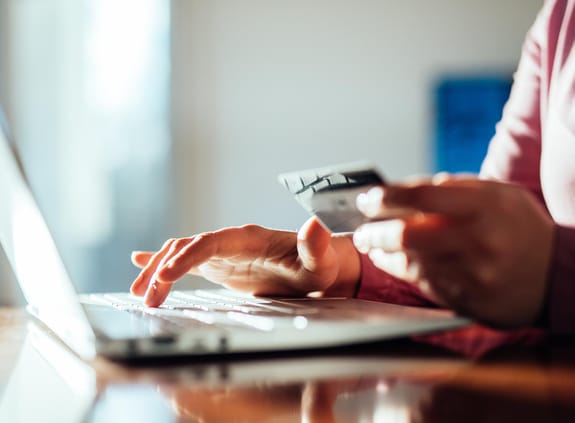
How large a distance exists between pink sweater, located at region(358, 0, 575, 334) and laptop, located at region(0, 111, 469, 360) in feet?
0.54

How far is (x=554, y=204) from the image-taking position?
0.85m

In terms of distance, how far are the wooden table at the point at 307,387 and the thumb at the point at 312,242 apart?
19cm

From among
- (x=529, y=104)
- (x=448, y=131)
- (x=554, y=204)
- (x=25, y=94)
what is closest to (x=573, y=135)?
(x=554, y=204)

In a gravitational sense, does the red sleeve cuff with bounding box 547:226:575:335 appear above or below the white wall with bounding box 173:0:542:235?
above

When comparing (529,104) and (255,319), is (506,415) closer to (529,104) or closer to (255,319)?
(255,319)

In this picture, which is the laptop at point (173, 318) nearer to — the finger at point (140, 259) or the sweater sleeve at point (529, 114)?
the finger at point (140, 259)

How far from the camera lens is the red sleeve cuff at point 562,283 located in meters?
0.56

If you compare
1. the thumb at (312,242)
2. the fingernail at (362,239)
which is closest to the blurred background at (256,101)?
the thumb at (312,242)

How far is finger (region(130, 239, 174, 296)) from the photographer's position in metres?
0.73

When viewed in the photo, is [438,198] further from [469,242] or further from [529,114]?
[529,114]

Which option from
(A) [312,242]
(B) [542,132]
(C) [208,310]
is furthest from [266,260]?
(B) [542,132]

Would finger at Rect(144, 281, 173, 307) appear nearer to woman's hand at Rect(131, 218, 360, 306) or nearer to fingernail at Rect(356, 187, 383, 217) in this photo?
woman's hand at Rect(131, 218, 360, 306)

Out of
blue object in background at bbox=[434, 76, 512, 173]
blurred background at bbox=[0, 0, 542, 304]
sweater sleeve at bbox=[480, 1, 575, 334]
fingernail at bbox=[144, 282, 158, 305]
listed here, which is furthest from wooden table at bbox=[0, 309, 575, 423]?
blue object in background at bbox=[434, 76, 512, 173]

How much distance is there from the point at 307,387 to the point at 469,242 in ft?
0.49
